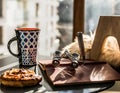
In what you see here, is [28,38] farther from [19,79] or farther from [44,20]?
[44,20]

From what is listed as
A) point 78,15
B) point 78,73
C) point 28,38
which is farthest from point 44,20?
point 78,73

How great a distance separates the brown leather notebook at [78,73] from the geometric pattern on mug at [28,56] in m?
0.07

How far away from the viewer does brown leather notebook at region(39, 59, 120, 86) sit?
0.70m

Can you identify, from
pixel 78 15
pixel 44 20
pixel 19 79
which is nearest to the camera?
pixel 19 79

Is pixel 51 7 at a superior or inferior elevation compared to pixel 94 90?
superior

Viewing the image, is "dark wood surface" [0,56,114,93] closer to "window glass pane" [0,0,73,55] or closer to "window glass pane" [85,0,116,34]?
"window glass pane" [85,0,116,34]

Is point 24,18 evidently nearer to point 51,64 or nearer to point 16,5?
point 16,5

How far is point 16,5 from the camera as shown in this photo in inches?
76.4

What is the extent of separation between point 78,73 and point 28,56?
223mm

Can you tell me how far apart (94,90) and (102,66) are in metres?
0.20

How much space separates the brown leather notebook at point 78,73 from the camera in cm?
70

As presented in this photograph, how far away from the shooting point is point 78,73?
0.75 metres

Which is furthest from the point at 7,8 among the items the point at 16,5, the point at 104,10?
the point at 104,10

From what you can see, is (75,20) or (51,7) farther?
(51,7)
